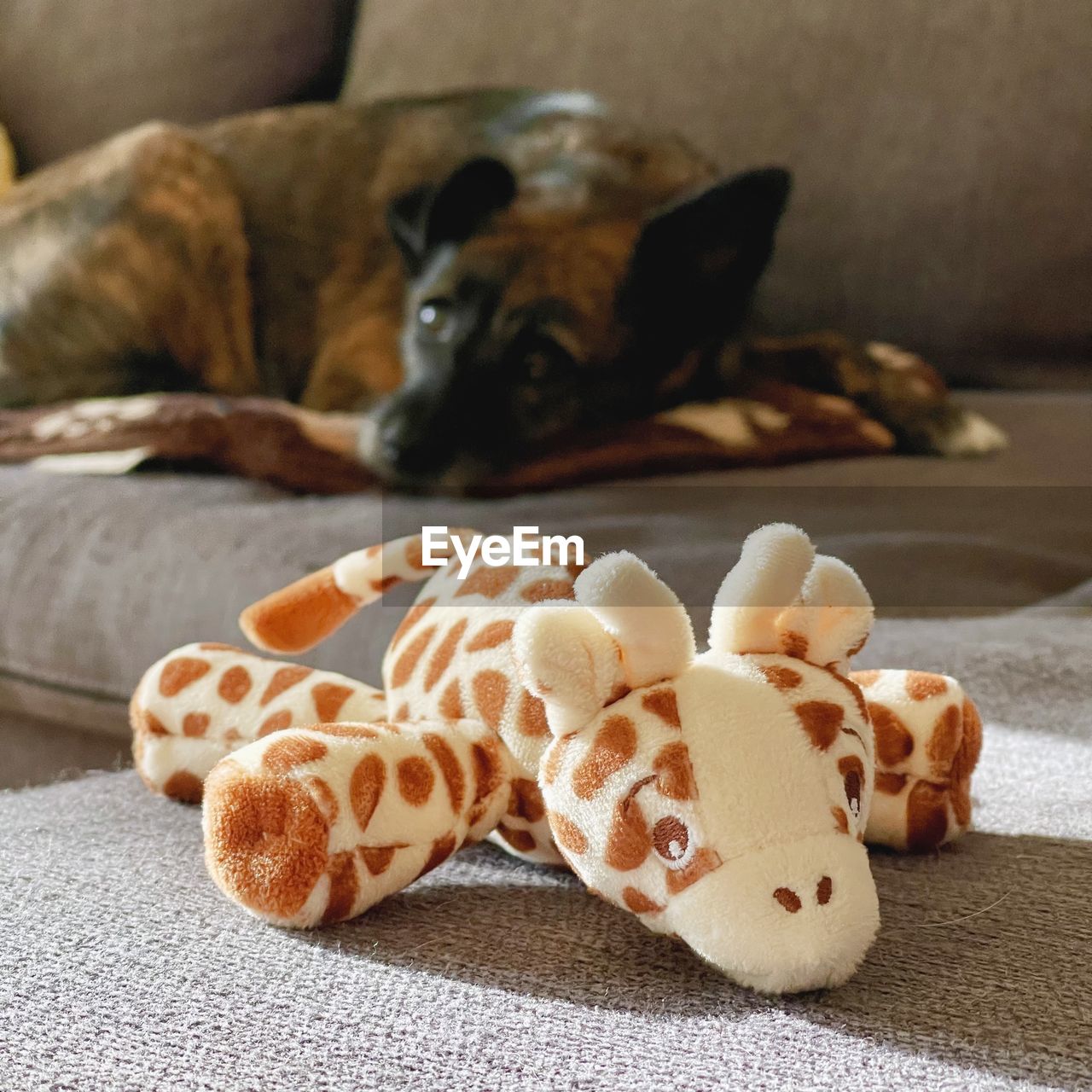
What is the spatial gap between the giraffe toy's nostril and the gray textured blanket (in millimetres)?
40

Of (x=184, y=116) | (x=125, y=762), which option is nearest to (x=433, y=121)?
(x=184, y=116)

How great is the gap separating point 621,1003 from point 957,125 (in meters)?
1.30

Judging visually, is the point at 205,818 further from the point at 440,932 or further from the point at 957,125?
the point at 957,125

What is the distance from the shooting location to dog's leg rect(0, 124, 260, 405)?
5.24 feet

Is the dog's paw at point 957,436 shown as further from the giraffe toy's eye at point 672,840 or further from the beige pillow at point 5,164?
the beige pillow at point 5,164

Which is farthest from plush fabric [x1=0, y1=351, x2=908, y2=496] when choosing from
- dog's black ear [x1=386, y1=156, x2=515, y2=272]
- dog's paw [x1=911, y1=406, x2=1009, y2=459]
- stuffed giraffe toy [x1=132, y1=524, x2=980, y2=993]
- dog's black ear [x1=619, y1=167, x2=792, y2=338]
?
stuffed giraffe toy [x1=132, y1=524, x2=980, y2=993]

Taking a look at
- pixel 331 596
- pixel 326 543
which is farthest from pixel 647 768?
pixel 326 543

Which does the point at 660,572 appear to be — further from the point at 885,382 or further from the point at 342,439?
the point at 885,382

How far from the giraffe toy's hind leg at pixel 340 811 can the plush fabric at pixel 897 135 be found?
120cm

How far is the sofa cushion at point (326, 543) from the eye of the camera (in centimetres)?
91

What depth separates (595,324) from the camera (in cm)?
140

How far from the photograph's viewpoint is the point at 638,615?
1.15ft

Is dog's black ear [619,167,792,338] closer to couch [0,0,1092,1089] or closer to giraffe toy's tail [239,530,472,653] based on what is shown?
couch [0,0,1092,1089]

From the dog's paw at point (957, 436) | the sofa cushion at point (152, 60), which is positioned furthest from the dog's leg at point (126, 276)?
the dog's paw at point (957, 436)
